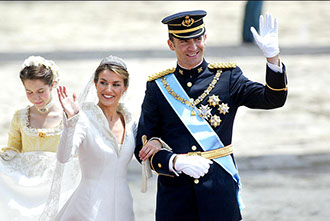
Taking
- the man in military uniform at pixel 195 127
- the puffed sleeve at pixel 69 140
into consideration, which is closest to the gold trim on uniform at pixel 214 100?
the man in military uniform at pixel 195 127

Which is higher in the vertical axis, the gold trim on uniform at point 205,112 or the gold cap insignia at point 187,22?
the gold cap insignia at point 187,22

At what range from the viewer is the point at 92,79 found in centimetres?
382

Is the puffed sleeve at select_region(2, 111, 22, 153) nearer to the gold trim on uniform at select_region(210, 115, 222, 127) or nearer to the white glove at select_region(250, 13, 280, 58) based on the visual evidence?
the gold trim on uniform at select_region(210, 115, 222, 127)

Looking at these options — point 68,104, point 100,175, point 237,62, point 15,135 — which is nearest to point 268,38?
point 68,104

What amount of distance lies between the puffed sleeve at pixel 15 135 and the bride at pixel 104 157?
23.0 inches

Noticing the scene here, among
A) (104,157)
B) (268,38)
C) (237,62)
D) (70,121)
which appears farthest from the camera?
(237,62)

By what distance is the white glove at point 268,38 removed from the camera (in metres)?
3.13

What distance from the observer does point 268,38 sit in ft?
10.4

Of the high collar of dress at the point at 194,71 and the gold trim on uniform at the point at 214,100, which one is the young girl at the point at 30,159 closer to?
the high collar of dress at the point at 194,71

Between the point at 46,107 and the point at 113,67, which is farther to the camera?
the point at 46,107

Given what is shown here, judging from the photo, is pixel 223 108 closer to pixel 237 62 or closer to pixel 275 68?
pixel 275 68

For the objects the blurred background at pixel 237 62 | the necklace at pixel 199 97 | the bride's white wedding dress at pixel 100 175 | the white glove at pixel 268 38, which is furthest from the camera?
the blurred background at pixel 237 62

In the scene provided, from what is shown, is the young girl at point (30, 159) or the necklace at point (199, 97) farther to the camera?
the young girl at point (30, 159)

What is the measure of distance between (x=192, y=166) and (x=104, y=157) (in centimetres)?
64
